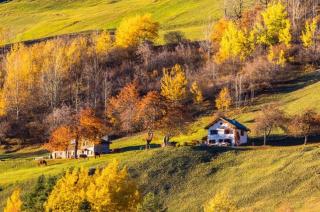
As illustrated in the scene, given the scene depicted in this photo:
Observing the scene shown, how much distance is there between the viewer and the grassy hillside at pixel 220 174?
84.1 m

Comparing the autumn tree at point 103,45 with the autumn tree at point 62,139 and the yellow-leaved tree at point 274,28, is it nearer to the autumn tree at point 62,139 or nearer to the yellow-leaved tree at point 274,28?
the yellow-leaved tree at point 274,28

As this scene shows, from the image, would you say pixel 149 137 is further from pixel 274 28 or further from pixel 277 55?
pixel 274 28

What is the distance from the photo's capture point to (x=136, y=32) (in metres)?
183

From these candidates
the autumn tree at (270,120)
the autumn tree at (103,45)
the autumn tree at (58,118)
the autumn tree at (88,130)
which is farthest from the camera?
the autumn tree at (103,45)

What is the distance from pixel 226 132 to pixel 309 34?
5302cm

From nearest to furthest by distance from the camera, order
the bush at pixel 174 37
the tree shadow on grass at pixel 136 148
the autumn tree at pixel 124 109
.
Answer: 1. the tree shadow on grass at pixel 136 148
2. the autumn tree at pixel 124 109
3. the bush at pixel 174 37

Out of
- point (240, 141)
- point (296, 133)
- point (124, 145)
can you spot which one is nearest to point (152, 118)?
point (124, 145)

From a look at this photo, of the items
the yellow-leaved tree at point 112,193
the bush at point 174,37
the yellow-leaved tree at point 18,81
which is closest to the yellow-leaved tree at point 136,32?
the bush at point 174,37

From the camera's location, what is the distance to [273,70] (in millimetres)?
149125

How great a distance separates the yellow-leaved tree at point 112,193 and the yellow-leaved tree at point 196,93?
64623 millimetres

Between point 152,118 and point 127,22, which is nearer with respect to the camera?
point 152,118

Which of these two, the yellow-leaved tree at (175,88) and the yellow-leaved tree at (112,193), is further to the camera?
the yellow-leaved tree at (175,88)

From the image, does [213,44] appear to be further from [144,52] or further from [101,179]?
[101,179]

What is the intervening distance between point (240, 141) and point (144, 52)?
213 feet
